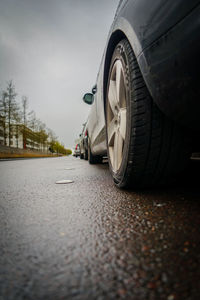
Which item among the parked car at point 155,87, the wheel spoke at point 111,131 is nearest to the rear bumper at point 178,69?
the parked car at point 155,87

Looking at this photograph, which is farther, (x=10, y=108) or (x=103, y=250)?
(x=10, y=108)

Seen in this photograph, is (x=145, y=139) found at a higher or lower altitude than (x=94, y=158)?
higher

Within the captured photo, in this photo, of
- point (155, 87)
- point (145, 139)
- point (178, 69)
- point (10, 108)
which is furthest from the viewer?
point (10, 108)

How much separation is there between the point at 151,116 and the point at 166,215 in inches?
→ 20.8

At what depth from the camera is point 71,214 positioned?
0.85 m

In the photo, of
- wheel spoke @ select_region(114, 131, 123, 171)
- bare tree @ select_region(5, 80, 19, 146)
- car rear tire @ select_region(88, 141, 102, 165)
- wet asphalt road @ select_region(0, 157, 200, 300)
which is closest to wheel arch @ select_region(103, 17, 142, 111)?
wheel spoke @ select_region(114, 131, 123, 171)

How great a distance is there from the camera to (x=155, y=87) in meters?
0.82

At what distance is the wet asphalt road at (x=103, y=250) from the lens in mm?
381

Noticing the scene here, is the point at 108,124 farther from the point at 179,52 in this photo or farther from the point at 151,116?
the point at 179,52

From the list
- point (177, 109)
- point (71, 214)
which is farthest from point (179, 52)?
point (71, 214)

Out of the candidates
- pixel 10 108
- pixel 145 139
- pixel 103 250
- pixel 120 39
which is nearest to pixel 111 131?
pixel 145 139

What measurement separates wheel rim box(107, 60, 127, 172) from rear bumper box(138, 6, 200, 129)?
0.39m

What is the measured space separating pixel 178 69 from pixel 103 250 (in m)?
0.73

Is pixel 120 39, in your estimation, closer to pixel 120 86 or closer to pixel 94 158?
pixel 120 86
